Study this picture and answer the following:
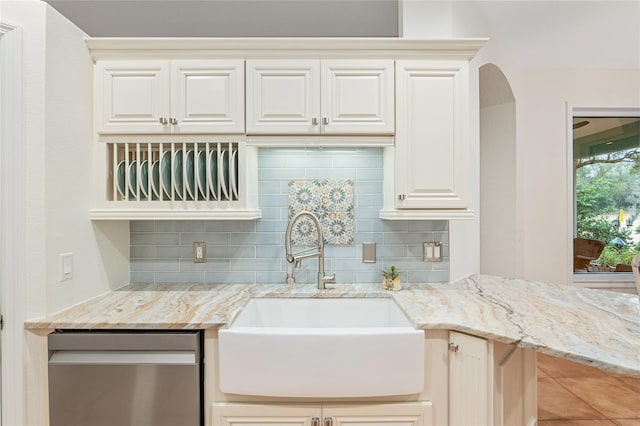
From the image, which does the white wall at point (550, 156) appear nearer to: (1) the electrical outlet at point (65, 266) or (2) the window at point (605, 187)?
(2) the window at point (605, 187)

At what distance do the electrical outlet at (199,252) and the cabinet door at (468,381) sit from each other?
4.58ft

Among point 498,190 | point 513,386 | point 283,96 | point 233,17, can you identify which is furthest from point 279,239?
point 498,190

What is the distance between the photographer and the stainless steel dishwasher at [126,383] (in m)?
1.43

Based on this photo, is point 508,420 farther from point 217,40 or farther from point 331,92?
point 217,40

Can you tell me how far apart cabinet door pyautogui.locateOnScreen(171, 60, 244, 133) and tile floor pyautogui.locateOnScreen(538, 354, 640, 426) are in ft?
8.42

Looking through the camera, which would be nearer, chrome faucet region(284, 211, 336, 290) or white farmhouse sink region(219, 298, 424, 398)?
white farmhouse sink region(219, 298, 424, 398)

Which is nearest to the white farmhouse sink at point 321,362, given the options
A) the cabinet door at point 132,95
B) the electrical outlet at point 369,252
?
the electrical outlet at point 369,252

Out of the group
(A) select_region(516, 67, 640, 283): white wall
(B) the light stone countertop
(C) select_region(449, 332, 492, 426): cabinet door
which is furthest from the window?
(C) select_region(449, 332, 492, 426): cabinet door

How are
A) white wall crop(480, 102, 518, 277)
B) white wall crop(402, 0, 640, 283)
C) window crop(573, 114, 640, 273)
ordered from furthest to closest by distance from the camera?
window crop(573, 114, 640, 273) < white wall crop(480, 102, 518, 277) < white wall crop(402, 0, 640, 283)

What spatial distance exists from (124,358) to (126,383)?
0.10 meters

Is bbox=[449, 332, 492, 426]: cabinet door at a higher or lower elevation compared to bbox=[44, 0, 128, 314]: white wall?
lower

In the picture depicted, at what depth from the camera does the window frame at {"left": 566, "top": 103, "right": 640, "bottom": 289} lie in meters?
3.10

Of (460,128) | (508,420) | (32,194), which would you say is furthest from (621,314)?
(32,194)

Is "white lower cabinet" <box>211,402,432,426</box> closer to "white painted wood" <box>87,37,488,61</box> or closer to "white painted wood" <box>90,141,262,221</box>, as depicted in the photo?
"white painted wood" <box>90,141,262,221</box>
